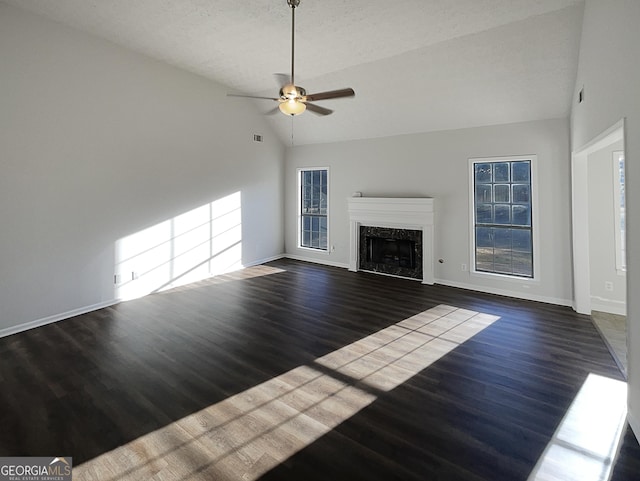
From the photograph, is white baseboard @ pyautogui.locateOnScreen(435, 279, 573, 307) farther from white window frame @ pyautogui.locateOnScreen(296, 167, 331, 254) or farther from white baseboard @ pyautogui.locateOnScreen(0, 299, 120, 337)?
white baseboard @ pyautogui.locateOnScreen(0, 299, 120, 337)

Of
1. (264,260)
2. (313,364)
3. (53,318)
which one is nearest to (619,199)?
(313,364)

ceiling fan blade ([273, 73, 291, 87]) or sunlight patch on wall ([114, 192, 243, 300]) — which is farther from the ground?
ceiling fan blade ([273, 73, 291, 87])

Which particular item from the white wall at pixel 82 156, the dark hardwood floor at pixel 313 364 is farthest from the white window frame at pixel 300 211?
the dark hardwood floor at pixel 313 364

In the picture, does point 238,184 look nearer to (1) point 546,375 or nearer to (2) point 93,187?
(2) point 93,187

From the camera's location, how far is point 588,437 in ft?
7.20

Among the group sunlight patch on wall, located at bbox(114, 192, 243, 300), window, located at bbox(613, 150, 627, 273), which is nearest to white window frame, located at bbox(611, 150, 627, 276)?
window, located at bbox(613, 150, 627, 273)

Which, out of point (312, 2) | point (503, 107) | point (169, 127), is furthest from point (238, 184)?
point (503, 107)

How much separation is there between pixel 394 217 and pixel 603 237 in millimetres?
3133

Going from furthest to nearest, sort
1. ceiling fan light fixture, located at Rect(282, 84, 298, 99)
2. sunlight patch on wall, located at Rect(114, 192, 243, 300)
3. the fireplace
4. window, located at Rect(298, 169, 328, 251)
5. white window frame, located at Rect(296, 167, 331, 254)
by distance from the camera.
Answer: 1. window, located at Rect(298, 169, 328, 251)
2. white window frame, located at Rect(296, 167, 331, 254)
3. the fireplace
4. sunlight patch on wall, located at Rect(114, 192, 243, 300)
5. ceiling fan light fixture, located at Rect(282, 84, 298, 99)

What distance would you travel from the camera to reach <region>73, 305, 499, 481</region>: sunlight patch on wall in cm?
196

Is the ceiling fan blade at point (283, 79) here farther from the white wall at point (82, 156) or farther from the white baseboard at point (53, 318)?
the white baseboard at point (53, 318)

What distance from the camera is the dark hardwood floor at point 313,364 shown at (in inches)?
81.1

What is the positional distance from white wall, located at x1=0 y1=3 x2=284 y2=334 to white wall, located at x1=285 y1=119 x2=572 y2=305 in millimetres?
2656

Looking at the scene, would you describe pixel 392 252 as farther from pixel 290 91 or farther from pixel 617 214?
pixel 290 91
